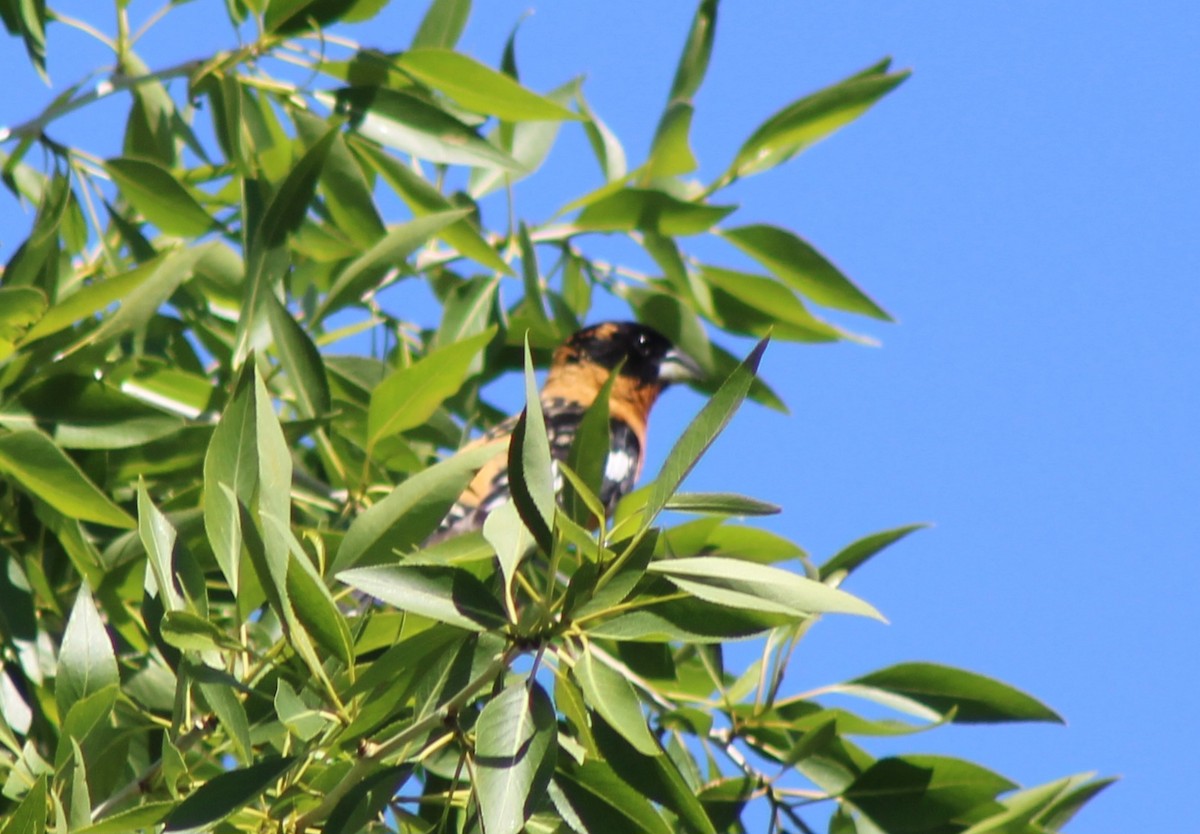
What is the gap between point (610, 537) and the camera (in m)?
1.55

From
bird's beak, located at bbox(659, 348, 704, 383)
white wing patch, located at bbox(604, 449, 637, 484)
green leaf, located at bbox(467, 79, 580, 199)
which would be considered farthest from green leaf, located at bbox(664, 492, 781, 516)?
bird's beak, located at bbox(659, 348, 704, 383)

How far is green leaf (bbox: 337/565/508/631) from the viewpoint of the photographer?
1.48m

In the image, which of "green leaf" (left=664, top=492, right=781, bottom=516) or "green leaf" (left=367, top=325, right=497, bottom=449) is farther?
"green leaf" (left=367, top=325, right=497, bottom=449)

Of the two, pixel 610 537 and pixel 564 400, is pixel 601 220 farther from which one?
pixel 564 400

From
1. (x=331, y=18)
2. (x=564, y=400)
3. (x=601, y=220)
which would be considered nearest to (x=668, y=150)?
(x=601, y=220)

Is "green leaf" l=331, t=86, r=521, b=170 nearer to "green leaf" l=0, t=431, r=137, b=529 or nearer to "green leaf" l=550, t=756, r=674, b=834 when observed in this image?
"green leaf" l=0, t=431, r=137, b=529

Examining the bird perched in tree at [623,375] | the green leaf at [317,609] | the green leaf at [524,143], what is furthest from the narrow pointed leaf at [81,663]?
the bird perched in tree at [623,375]

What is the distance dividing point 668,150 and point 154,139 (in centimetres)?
110

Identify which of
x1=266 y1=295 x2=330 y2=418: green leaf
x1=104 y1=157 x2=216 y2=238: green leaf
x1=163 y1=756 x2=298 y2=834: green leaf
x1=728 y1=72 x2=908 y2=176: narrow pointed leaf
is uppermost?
x1=728 y1=72 x2=908 y2=176: narrow pointed leaf

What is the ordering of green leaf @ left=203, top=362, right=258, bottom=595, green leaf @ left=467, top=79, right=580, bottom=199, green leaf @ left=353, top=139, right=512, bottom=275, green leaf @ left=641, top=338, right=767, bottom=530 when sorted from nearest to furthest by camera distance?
green leaf @ left=641, top=338, right=767, bottom=530, green leaf @ left=203, top=362, right=258, bottom=595, green leaf @ left=353, top=139, right=512, bottom=275, green leaf @ left=467, top=79, right=580, bottom=199

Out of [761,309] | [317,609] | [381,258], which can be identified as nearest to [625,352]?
[761,309]

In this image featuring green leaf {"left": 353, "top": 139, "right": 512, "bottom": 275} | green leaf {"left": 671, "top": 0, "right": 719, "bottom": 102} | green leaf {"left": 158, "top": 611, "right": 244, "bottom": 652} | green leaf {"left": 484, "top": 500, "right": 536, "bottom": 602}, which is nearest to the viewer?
green leaf {"left": 484, "top": 500, "right": 536, "bottom": 602}

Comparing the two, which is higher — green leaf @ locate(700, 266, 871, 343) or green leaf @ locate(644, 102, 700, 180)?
green leaf @ locate(644, 102, 700, 180)

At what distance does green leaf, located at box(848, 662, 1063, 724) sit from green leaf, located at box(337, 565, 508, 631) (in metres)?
0.96
